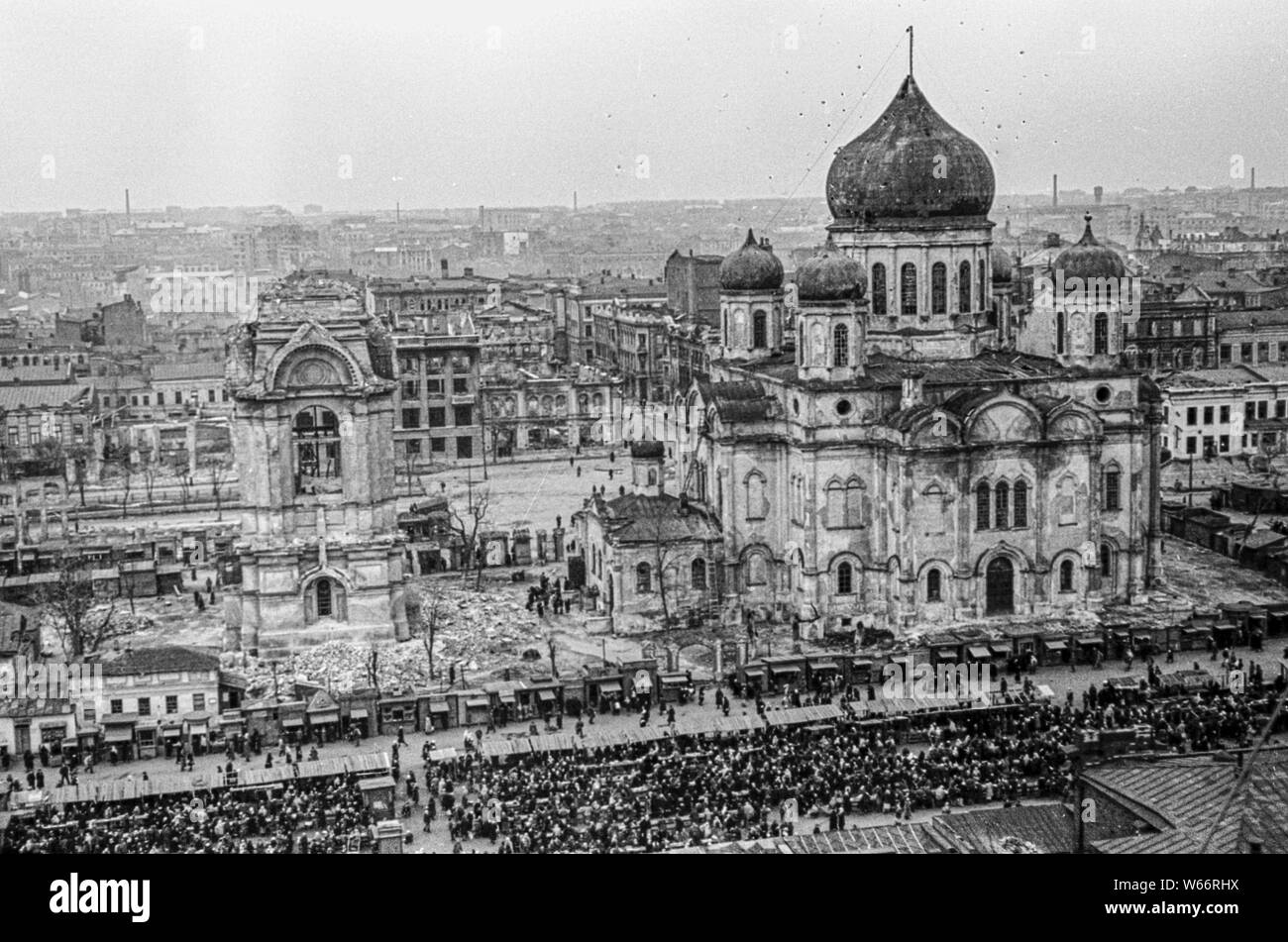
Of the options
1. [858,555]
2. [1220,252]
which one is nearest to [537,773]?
[858,555]

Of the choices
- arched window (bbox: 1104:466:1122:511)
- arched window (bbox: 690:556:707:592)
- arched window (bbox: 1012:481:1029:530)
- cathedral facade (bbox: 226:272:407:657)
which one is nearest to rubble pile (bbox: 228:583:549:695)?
Answer: cathedral facade (bbox: 226:272:407:657)

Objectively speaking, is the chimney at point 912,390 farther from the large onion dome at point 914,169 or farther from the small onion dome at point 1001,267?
the small onion dome at point 1001,267

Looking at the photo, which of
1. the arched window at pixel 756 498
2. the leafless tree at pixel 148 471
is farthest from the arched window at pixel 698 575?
the leafless tree at pixel 148 471

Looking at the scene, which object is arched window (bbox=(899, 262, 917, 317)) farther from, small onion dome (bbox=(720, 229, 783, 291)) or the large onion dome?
small onion dome (bbox=(720, 229, 783, 291))

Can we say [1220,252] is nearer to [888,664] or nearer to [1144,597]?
[1144,597]

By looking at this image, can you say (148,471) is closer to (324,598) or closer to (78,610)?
(78,610)

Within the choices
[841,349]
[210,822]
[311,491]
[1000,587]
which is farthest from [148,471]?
[210,822]
